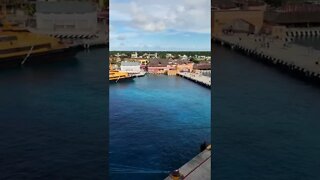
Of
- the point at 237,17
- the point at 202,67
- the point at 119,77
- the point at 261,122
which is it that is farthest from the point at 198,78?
the point at 237,17

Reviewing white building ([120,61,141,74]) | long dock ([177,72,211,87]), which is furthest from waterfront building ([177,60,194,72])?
white building ([120,61,141,74])

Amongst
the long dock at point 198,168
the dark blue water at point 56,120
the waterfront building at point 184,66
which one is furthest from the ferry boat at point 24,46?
the long dock at point 198,168

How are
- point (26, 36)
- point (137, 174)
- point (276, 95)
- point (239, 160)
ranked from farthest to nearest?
point (276, 95) < point (26, 36) < point (239, 160) < point (137, 174)

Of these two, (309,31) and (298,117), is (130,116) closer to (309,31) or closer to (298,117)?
(298,117)

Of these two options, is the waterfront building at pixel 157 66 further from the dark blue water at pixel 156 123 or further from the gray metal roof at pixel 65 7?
the gray metal roof at pixel 65 7

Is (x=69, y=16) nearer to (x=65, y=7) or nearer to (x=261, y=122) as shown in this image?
(x=65, y=7)

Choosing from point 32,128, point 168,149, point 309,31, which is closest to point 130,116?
point 168,149

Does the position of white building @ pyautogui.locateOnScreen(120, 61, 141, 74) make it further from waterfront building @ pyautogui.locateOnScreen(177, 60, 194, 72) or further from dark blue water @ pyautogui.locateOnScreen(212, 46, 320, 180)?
dark blue water @ pyautogui.locateOnScreen(212, 46, 320, 180)

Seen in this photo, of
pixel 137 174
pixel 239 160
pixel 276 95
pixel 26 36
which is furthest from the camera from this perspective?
pixel 276 95
